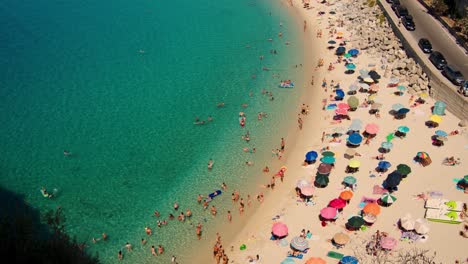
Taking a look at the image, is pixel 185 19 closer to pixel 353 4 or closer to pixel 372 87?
pixel 353 4

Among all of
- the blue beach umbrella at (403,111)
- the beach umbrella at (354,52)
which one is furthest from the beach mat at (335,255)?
the beach umbrella at (354,52)

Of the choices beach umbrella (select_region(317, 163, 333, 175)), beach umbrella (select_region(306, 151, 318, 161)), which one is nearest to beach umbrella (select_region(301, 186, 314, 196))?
beach umbrella (select_region(317, 163, 333, 175))

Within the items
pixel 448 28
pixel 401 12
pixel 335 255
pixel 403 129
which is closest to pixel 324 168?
pixel 335 255

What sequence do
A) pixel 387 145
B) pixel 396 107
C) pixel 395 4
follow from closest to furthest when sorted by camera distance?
1. pixel 387 145
2. pixel 396 107
3. pixel 395 4

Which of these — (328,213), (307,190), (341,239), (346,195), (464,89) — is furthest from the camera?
(464,89)

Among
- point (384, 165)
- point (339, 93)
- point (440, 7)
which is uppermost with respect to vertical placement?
point (440, 7)

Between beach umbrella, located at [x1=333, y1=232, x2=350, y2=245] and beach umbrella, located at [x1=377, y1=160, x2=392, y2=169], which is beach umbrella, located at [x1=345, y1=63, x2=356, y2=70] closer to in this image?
beach umbrella, located at [x1=377, y1=160, x2=392, y2=169]

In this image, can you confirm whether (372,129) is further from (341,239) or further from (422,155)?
(341,239)
